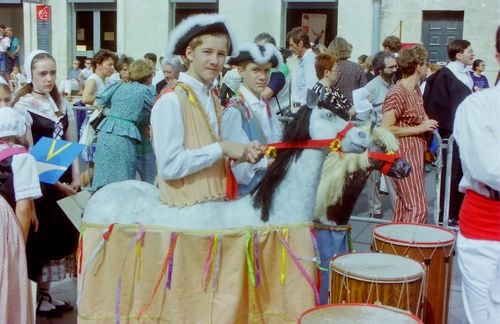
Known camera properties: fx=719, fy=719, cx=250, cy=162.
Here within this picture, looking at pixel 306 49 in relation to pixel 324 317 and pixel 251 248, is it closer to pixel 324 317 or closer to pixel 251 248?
pixel 251 248

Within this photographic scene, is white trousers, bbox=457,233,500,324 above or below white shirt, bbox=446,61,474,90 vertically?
below

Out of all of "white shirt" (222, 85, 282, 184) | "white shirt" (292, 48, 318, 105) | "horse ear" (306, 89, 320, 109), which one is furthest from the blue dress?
Answer: "horse ear" (306, 89, 320, 109)

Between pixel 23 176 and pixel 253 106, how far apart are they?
1717mm

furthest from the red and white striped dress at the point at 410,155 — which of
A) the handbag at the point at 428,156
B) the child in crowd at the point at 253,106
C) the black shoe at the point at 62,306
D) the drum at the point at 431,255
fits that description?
the black shoe at the point at 62,306

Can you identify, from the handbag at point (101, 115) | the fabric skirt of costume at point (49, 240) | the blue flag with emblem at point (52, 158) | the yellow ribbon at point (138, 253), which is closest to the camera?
the yellow ribbon at point (138, 253)

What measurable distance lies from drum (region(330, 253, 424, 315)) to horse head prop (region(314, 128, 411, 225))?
2.27 feet

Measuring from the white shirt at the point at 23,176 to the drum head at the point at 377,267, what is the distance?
1.69m

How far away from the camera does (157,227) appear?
3.52 meters

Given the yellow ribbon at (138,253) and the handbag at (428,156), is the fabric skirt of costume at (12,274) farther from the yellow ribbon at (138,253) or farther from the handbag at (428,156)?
the handbag at (428,156)

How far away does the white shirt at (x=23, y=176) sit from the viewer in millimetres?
3893

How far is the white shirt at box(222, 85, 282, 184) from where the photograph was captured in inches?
164

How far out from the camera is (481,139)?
9.00ft

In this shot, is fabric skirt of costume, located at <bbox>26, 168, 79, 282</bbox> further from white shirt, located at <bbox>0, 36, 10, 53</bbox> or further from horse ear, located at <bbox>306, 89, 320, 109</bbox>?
white shirt, located at <bbox>0, 36, 10, 53</bbox>

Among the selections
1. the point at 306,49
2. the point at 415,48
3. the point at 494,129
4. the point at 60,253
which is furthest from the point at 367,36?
the point at 494,129
